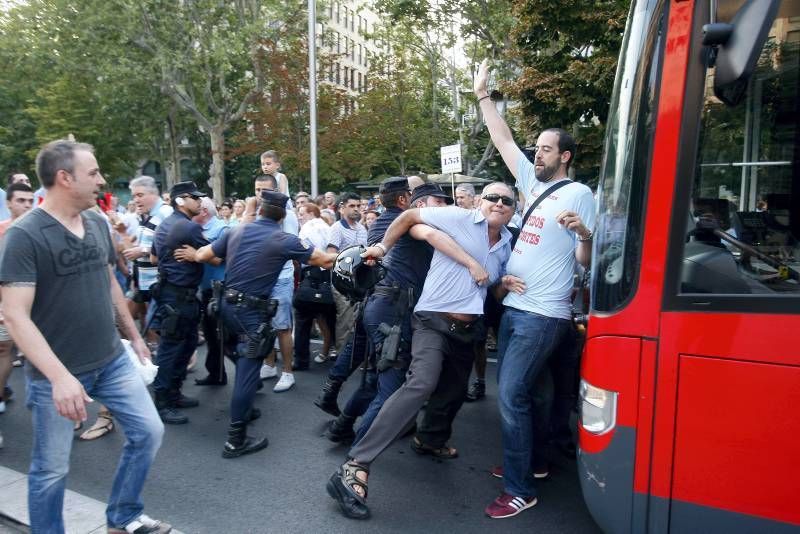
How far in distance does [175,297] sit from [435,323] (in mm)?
2500

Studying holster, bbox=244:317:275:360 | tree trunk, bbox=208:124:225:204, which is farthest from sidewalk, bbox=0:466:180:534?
tree trunk, bbox=208:124:225:204

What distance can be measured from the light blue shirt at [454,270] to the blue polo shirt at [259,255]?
4.02 feet

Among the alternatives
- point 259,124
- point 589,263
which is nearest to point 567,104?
point 589,263

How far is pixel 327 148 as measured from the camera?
2572cm

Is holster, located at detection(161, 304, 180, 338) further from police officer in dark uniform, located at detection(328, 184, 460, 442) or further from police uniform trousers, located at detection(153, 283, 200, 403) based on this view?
police officer in dark uniform, located at detection(328, 184, 460, 442)

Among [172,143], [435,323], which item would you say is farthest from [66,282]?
[172,143]

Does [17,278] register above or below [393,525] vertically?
above

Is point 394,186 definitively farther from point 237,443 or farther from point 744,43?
point 744,43

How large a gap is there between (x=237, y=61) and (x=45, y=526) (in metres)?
21.3

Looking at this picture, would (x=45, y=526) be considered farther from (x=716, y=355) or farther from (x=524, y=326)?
(x=716, y=355)

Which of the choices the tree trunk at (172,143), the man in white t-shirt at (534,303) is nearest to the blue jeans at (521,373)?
the man in white t-shirt at (534,303)

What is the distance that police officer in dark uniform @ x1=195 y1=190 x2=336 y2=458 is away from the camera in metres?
4.30

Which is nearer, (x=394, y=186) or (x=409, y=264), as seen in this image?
(x=409, y=264)

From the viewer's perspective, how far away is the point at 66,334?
2756 millimetres
